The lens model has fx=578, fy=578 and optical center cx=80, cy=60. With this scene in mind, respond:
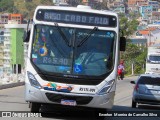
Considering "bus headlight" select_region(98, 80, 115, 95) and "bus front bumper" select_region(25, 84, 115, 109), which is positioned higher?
"bus headlight" select_region(98, 80, 115, 95)

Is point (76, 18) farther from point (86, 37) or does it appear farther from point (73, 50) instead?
point (73, 50)

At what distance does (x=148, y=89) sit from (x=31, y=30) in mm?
8469

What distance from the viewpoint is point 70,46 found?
1518 cm

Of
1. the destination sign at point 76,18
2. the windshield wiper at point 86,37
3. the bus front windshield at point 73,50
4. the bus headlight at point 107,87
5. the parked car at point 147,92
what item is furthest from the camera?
the parked car at point 147,92

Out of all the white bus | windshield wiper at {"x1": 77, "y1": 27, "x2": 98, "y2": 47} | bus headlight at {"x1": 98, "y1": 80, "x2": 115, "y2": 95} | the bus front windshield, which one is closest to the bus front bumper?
the white bus

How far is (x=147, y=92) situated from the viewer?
74.4ft

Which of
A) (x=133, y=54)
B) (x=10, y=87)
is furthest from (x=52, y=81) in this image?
(x=133, y=54)

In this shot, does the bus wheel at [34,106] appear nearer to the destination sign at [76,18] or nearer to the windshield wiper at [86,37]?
the windshield wiper at [86,37]

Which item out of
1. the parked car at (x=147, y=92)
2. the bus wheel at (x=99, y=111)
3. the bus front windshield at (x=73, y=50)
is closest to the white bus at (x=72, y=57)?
the bus front windshield at (x=73, y=50)

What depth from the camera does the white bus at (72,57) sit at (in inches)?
Answer: 583

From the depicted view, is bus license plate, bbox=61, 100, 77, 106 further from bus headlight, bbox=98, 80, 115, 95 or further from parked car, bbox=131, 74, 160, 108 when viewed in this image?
parked car, bbox=131, 74, 160, 108

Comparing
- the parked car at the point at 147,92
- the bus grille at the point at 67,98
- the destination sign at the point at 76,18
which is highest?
the destination sign at the point at 76,18

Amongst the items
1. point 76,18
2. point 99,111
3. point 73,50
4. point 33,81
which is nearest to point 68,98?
point 33,81

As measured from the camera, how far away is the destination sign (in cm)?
1539
